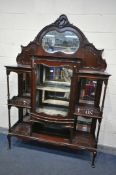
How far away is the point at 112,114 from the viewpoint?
8.35 ft

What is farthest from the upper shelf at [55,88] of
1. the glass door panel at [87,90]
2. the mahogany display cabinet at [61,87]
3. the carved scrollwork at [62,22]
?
the carved scrollwork at [62,22]

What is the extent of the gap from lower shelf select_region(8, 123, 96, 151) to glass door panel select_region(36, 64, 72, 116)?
38cm

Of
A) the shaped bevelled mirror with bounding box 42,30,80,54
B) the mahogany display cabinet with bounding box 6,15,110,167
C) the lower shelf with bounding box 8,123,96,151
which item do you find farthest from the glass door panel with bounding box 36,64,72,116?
the lower shelf with bounding box 8,123,96,151

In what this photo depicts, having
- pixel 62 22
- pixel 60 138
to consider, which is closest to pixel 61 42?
pixel 62 22

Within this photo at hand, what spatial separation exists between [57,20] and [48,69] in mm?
653

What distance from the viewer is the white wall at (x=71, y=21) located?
2275 millimetres

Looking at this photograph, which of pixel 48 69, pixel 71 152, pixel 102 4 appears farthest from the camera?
pixel 71 152

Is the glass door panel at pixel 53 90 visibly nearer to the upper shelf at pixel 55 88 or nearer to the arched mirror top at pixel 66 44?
the upper shelf at pixel 55 88

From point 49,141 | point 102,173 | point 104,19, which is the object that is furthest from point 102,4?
point 102,173

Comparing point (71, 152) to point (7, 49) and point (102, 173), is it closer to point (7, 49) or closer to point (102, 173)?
point (102, 173)

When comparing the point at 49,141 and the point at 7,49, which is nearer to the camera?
the point at 49,141

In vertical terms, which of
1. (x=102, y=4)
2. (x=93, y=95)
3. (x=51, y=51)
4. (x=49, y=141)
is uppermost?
(x=102, y=4)

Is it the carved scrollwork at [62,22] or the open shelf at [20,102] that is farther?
the open shelf at [20,102]

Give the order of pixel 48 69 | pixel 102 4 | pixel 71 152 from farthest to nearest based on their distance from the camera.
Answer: pixel 71 152
pixel 48 69
pixel 102 4
